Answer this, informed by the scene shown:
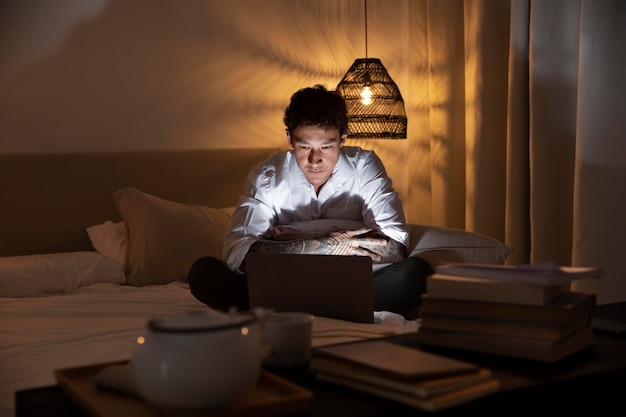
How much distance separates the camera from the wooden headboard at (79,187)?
10.7 feet

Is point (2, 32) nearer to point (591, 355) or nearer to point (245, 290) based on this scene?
point (245, 290)

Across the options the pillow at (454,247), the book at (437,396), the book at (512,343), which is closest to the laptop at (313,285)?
the book at (512,343)

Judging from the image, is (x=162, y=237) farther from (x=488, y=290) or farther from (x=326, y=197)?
(x=488, y=290)

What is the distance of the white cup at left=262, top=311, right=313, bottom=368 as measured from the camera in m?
1.35

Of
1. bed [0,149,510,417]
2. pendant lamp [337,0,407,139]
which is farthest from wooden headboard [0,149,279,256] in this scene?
pendant lamp [337,0,407,139]

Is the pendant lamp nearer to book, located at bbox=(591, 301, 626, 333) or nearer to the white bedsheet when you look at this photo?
the white bedsheet

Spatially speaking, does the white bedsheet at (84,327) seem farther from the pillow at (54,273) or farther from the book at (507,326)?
the book at (507,326)

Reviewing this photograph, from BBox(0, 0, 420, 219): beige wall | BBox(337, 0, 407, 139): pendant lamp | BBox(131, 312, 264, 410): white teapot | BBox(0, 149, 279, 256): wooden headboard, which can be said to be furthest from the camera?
BBox(337, 0, 407, 139): pendant lamp

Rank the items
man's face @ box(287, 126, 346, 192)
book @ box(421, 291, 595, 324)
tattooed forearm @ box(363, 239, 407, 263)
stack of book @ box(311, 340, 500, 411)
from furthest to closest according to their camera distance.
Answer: man's face @ box(287, 126, 346, 192), tattooed forearm @ box(363, 239, 407, 263), book @ box(421, 291, 595, 324), stack of book @ box(311, 340, 500, 411)

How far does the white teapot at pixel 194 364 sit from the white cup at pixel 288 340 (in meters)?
0.28

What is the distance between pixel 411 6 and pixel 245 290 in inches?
80.2

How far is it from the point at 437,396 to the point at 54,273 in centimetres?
203

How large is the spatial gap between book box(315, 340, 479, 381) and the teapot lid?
0.19 metres

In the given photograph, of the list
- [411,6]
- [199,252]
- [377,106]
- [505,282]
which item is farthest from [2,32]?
[505,282]
